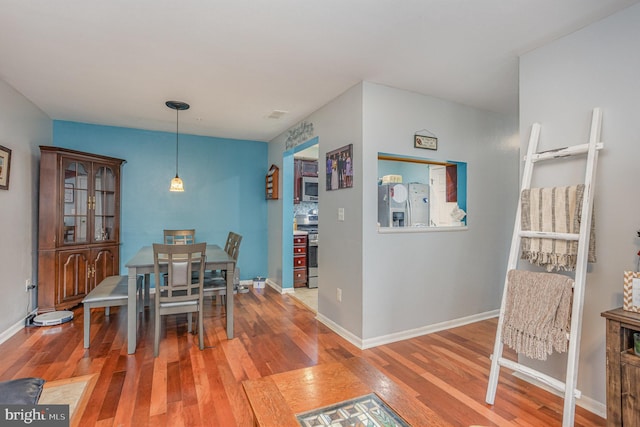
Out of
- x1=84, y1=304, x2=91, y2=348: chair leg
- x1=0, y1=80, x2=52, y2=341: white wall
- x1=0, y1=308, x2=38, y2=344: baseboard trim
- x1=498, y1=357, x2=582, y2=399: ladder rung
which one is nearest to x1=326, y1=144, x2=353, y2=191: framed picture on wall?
x1=498, y1=357, x2=582, y2=399: ladder rung

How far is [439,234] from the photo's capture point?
326 centimetres

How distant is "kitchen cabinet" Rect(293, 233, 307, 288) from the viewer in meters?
5.02

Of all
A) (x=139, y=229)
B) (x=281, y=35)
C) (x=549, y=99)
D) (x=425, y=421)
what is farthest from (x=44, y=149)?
(x=549, y=99)

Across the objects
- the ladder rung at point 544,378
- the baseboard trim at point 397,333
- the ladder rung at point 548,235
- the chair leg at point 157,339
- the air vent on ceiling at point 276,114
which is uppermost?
the air vent on ceiling at point 276,114

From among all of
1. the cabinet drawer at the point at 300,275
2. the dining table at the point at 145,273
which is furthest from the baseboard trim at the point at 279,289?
the dining table at the point at 145,273

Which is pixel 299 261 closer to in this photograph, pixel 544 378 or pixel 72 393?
pixel 72 393

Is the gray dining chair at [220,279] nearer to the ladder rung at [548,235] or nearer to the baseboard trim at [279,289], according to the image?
the baseboard trim at [279,289]

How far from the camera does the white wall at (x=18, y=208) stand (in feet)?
9.84

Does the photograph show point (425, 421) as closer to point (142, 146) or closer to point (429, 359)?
point (429, 359)

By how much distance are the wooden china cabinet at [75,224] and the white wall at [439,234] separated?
3514 mm

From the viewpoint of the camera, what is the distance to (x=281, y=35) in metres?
2.16

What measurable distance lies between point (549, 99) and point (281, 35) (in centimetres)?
194

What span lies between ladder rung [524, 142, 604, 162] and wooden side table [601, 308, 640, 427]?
0.95 m

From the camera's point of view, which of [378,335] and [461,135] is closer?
[378,335]
